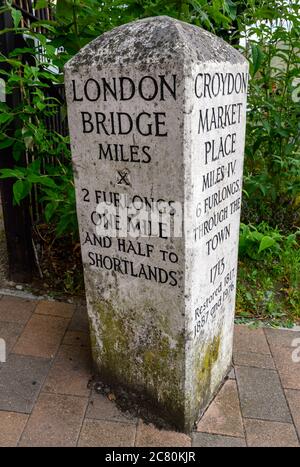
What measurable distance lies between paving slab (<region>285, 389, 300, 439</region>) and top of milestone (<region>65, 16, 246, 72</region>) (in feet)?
5.47

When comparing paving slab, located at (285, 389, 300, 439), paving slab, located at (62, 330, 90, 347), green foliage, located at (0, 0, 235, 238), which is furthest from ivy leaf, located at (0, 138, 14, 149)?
paving slab, located at (285, 389, 300, 439)

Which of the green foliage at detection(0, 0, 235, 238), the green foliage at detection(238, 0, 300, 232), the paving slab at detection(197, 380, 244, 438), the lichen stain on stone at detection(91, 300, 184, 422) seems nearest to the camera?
the lichen stain on stone at detection(91, 300, 184, 422)

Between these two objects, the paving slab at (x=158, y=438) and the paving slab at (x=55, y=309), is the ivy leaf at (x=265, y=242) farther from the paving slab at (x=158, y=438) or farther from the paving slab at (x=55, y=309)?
the paving slab at (x=158, y=438)

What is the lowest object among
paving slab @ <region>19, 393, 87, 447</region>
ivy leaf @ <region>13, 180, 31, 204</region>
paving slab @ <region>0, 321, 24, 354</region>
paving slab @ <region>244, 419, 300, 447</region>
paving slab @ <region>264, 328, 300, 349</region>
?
paving slab @ <region>264, 328, 300, 349</region>

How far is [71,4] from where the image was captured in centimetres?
217

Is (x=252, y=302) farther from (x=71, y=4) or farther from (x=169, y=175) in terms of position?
(x=71, y=4)

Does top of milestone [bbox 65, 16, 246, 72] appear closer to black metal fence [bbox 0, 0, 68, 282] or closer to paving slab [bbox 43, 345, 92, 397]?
black metal fence [bbox 0, 0, 68, 282]

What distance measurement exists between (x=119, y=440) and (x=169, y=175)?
1.22m

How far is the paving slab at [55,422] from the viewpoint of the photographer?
186 centimetres

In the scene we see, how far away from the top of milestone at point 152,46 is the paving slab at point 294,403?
5.47 ft

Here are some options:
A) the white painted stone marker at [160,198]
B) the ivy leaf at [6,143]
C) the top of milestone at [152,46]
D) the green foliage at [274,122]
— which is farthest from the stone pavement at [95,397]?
the top of milestone at [152,46]

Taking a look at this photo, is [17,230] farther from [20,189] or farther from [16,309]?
[20,189]

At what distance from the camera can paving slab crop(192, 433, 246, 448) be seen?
186 centimetres

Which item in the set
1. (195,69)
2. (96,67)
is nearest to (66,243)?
(96,67)
